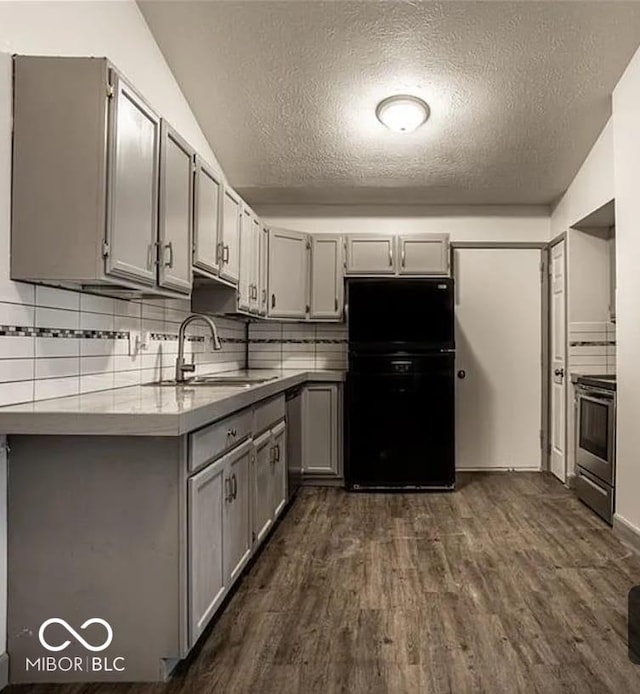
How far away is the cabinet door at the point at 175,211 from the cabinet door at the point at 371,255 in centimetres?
217

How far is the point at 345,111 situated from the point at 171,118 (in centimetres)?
113

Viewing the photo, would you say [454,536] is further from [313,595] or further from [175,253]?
[175,253]

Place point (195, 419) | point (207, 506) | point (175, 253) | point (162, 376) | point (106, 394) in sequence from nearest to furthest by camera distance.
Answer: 1. point (195, 419)
2. point (207, 506)
3. point (106, 394)
4. point (175, 253)
5. point (162, 376)

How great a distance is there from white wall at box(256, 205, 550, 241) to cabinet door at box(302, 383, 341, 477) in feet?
4.91

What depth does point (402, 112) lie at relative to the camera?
3.55 m

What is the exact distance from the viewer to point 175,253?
249cm

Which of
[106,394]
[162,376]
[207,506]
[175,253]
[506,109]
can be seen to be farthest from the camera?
[506,109]

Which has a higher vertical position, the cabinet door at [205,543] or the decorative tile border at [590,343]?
the decorative tile border at [590,343]

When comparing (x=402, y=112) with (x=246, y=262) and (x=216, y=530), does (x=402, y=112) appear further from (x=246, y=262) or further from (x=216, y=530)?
(x=216, y=530)

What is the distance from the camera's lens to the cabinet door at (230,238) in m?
3.22

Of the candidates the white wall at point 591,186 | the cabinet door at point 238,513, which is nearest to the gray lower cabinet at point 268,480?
the cabinet door at point 238,513

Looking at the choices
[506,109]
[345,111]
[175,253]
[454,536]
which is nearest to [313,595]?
[454,536]

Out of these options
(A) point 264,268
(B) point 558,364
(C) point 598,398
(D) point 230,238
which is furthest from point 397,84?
(B) point 558,364

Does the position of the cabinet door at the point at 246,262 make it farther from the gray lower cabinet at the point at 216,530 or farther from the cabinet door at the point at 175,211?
the gray lower cabinet at the point at 216,530
